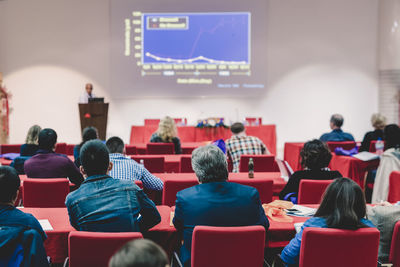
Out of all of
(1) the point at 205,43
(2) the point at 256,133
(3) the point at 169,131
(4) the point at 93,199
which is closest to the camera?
(4) the point at 93,199

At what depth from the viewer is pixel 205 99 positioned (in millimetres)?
10977

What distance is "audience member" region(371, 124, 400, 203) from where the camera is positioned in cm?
492

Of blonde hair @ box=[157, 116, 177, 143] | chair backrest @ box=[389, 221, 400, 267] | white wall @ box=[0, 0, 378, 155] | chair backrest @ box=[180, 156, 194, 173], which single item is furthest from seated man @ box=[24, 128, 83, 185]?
white wall @ box=[0, 0, 378, 155]

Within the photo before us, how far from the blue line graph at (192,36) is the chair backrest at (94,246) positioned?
8.90 metres

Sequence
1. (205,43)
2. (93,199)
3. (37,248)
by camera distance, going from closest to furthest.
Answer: (37,248) < (93,199) < (205,43)

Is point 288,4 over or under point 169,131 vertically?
over

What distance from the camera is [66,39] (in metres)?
10.9

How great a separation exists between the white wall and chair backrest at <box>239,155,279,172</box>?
574cm

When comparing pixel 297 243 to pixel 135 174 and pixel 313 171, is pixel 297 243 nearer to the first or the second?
pixel 313 171

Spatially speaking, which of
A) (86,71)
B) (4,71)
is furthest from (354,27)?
(4,71)

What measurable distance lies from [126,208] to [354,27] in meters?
10.2

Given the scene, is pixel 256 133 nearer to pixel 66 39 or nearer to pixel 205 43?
pixel 205 43

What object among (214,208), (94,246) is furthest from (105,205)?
(214,208)

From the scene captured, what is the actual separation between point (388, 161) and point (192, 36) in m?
6.64
